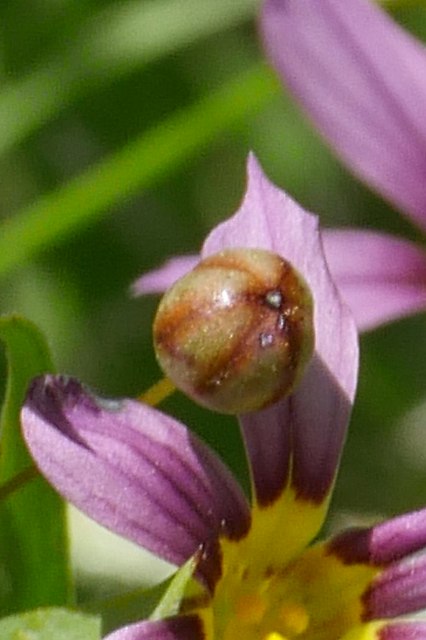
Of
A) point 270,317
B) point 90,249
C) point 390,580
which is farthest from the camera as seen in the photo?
point 90,249

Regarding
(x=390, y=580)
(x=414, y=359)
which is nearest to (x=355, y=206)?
(x=414, y=359)

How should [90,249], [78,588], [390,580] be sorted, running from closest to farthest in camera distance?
[390,580] < [78,588] < [90,249]

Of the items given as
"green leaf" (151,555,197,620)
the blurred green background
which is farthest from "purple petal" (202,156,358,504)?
the blurred green background

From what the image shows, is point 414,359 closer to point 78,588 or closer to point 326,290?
point 78,588

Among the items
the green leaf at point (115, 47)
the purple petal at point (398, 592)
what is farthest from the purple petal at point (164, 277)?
the green leaf at point (115, 47)

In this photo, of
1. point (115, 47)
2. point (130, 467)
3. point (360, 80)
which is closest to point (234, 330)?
point (130, 467)

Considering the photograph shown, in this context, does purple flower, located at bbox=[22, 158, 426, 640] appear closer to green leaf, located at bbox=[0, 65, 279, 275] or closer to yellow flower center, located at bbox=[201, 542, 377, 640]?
A: yellow flower center, located at bbox=[201, 542, 377, 640]

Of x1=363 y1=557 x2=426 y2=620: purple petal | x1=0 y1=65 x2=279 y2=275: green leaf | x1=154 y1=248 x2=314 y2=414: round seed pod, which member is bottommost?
x1=363 y1=557 x2=426 y2=620: purple petal
